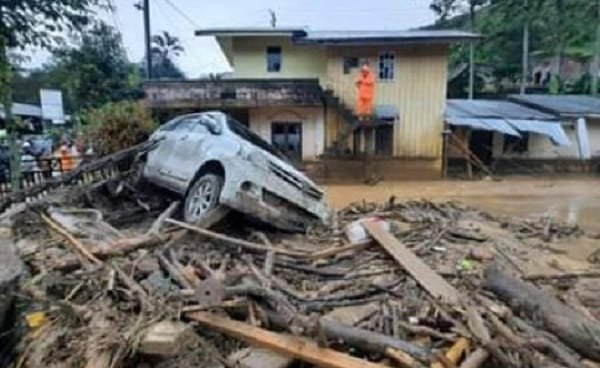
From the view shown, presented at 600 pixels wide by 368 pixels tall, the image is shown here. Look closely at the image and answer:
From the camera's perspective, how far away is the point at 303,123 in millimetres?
23578

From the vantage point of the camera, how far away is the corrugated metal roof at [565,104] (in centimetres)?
2488

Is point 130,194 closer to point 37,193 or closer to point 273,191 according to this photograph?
point 37,193

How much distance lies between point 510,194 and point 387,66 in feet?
24.2

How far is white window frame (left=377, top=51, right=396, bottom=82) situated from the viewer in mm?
23328

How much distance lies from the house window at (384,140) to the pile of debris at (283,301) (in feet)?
50.0

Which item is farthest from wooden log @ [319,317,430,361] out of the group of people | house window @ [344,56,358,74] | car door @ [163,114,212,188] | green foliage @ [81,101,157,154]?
house window @ [344,56,358,74]

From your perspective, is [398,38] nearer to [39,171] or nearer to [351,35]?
[351,35]

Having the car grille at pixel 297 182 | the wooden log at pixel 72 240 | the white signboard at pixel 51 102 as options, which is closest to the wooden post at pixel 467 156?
the car grille at pixel 297 182

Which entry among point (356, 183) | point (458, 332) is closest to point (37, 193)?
point (458, 332)

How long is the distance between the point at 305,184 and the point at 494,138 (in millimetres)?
18585

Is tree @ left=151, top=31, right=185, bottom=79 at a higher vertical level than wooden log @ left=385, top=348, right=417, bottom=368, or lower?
higher

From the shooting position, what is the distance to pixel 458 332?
15.9 feet

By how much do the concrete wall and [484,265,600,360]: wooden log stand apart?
17.5 m

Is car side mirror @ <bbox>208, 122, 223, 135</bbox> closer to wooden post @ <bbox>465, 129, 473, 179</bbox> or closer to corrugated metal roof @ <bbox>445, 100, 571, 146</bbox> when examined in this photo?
corrugated metal roof @ <bbox>445, 100, 571, 146</bbox>
